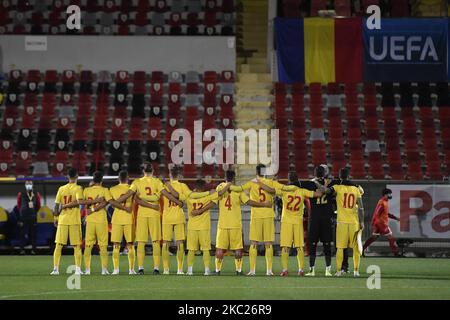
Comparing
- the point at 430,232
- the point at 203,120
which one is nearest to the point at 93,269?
the point at 430,232

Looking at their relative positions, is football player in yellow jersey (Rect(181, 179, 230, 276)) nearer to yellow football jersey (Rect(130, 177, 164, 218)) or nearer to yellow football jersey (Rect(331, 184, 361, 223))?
yellow football jersey (Rect(130, 177, 164, 218))

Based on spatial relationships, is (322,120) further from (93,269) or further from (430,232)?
(93,269)

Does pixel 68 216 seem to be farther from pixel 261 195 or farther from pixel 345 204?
pixel 345 204

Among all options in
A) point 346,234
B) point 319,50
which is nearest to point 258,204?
point 346,234

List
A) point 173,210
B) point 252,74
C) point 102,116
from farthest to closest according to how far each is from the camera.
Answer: point 252,74 < point 102,116 < point 173,210

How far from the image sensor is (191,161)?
31.0 m

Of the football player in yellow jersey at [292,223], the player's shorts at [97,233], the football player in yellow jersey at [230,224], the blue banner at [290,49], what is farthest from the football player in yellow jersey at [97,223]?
the blue banner at [290,49]

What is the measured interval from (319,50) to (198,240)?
44.4 ft

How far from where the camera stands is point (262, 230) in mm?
19719

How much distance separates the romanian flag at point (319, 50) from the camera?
32125mm

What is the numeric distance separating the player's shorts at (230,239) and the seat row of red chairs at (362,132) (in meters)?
11.4

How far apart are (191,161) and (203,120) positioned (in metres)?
1.84

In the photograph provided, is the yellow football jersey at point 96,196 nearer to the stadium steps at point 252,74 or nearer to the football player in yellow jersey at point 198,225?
the football player in yellow jersey at point 198,225

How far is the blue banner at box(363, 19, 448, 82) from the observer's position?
106ft
